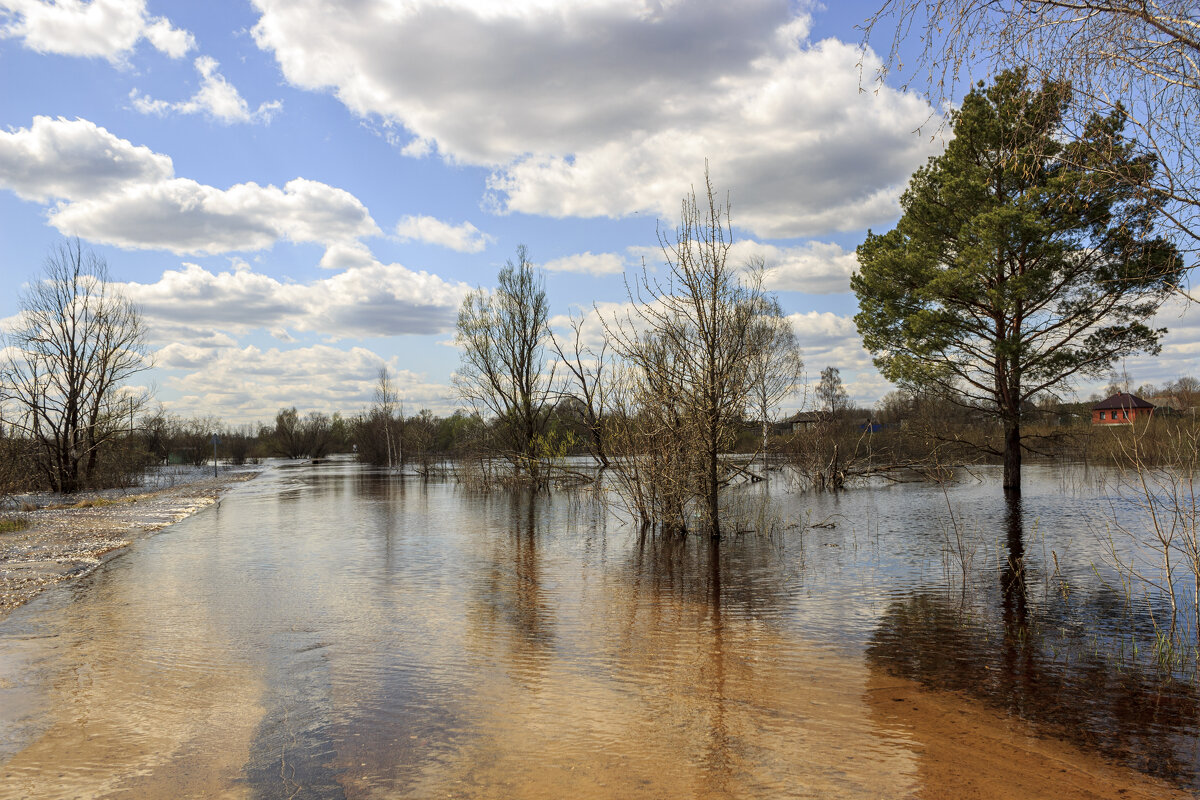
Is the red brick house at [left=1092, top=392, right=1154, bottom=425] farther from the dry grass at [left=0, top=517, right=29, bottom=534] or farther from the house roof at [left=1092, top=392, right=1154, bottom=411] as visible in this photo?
the dry grass at [left=0, top=517, right=29, bottom=534]

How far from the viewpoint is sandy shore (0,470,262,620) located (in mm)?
10812

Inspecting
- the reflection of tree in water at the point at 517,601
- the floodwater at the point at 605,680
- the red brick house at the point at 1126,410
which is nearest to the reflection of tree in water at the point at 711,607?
the floodwater at the point at 605,680

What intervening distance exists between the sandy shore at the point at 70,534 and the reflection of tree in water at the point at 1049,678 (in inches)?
417

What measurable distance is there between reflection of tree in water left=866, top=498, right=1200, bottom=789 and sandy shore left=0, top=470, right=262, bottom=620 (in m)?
10.6

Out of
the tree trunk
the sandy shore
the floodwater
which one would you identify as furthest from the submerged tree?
the sandy shore

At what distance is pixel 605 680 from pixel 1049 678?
377 cm

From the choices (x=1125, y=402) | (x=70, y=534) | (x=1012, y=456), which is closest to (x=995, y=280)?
(x=1012, y=456)

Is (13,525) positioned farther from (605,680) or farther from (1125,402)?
(1125,402)

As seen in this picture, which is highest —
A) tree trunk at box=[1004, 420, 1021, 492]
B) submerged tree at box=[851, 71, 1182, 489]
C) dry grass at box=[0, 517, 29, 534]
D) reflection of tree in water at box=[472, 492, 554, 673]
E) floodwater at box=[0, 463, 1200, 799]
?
submerged tree at box=[851, 71, 1182, 489]

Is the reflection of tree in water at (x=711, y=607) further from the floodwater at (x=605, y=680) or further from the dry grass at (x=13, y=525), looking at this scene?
the dry grass at (x=13, y=525)

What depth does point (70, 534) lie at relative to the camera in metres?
16.1

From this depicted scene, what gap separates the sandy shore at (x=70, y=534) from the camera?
10.8 meters

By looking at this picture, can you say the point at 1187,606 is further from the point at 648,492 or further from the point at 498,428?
the point at 498,428

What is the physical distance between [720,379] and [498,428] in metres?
22.5
